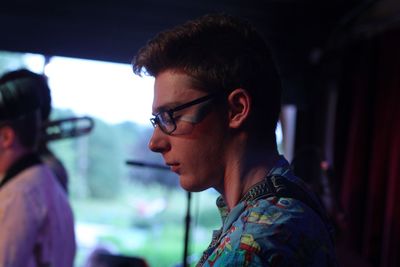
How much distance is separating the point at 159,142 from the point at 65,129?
1.74 meters

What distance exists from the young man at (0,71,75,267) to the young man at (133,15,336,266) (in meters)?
0.88

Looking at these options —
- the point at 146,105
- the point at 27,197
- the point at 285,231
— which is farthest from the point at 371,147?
the point at 285,231

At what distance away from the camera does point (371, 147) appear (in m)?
2.99

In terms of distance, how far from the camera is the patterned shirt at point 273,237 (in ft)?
2.48

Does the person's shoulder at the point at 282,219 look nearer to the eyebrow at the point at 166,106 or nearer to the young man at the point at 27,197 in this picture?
the eyebrow at the point at 166,106

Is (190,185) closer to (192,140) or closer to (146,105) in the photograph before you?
(192,140)

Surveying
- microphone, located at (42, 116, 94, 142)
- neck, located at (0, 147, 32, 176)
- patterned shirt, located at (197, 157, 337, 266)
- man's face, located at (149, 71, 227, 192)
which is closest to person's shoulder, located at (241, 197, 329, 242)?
patterned shirt, located at (197, 157, 337, 266)

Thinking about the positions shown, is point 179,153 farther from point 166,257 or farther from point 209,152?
point 166,257

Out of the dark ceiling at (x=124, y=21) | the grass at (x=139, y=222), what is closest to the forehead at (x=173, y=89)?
the dark ceiling at (x=124, y=21)

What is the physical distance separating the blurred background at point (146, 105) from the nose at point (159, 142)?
1667mm

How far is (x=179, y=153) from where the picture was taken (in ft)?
3.02

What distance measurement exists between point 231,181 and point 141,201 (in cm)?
299

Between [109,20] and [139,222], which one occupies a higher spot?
[109,20]

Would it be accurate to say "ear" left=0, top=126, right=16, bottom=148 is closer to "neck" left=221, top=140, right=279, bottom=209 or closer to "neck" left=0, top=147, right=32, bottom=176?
"neck" left=0, top=147, right=32, bottom=176
